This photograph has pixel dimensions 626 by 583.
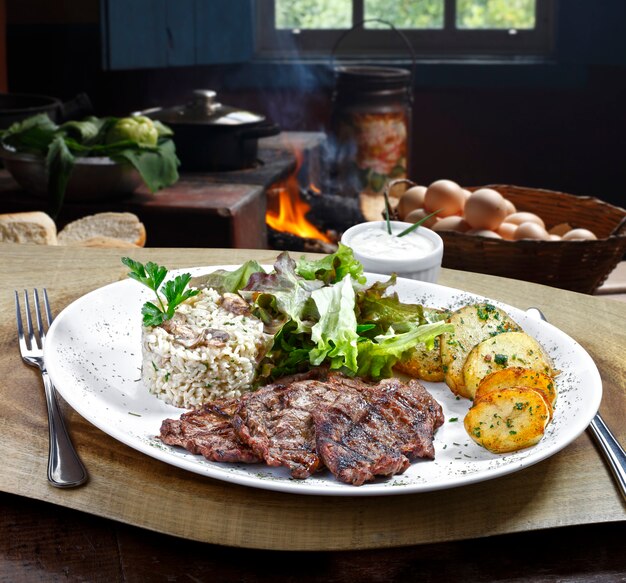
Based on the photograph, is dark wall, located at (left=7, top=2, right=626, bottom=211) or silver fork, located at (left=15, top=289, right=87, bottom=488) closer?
silver fork, located at (left=15, top=289, right=87, bottom=488)

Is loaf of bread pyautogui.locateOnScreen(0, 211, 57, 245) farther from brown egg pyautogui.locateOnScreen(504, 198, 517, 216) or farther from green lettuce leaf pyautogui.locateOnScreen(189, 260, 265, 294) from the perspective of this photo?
brown egg pyautogui.locateOnScreen(504, 198, 517, 216)

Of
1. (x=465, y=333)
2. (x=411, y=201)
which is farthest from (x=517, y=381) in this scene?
→ (x=411, y=201)

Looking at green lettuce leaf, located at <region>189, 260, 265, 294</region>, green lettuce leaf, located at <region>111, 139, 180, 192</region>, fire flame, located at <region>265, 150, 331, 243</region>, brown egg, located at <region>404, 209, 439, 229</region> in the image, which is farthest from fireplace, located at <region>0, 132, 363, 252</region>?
green lettuce leaf, located at <region>189, 260, 265, 294</region>

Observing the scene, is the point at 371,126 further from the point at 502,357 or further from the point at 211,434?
the point at 211,434

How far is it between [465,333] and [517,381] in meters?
0.26

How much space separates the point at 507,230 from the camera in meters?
2.99

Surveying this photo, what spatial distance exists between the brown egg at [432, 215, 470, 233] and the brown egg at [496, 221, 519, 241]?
118 mm

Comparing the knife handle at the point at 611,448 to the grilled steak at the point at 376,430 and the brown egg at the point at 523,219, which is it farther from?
the brown egg at the point at 523,219

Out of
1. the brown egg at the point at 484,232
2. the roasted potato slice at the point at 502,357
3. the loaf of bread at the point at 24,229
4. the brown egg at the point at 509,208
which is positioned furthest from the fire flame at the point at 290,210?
the roasted potato slice at the point at 502,357

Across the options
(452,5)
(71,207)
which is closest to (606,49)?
(452,5)

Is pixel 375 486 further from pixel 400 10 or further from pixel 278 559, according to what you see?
pixel 400 10

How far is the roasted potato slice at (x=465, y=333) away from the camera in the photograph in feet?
5.07

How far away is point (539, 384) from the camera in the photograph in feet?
4.43

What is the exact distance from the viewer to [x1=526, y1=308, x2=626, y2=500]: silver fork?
124 cm
